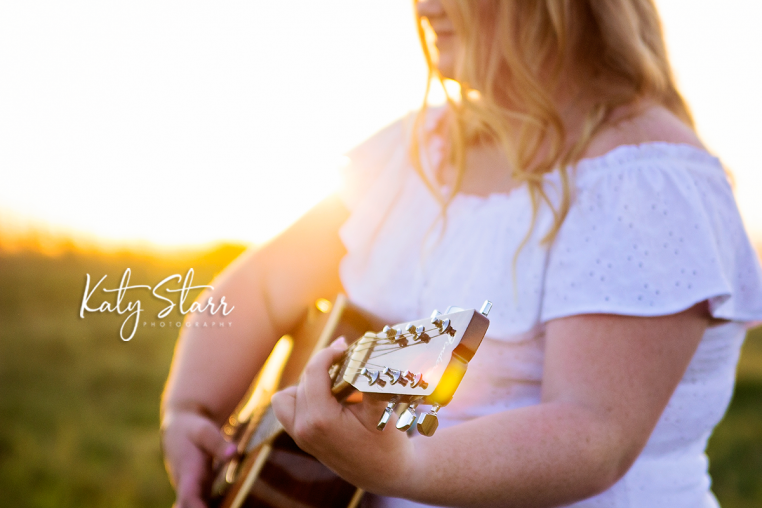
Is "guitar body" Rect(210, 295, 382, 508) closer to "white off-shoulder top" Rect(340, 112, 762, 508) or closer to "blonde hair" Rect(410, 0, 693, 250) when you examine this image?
"white off-shoulder top" Rect(340, 112, 762, 508)

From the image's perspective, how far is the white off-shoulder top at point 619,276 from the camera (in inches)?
41.0

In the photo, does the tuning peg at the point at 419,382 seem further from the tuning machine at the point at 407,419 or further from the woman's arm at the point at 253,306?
the woman's arm at the point at 253,306

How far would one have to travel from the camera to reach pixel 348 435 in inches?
33.3

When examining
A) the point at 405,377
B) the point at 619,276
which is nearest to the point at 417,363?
the point at 405,377

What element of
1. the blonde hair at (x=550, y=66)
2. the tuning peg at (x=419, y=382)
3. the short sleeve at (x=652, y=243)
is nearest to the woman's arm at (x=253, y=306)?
the blonde hair at (x=550, y=66)

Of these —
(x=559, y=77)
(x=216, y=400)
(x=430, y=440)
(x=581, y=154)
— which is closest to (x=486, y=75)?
(x=559, y=77)

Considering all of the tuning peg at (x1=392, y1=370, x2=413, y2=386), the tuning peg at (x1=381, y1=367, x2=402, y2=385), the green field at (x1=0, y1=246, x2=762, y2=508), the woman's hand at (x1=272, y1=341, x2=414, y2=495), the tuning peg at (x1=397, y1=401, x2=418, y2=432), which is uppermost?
the tuning peg at (x1=392, y1=370, x2=413, y2=386)

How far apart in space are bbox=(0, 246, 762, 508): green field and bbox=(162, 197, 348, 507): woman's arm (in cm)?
60

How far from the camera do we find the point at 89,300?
7.12 ft

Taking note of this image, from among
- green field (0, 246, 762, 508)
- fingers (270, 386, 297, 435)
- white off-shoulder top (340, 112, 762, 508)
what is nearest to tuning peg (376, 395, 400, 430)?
fingers (270, 386, 297, 435)

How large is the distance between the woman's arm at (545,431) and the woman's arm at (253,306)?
0.79 metres

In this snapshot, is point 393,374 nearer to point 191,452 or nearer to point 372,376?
point 372,376

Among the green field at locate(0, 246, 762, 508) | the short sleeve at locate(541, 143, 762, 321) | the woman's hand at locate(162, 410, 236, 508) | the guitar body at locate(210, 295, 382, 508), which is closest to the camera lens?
the short sleeve at locate(541, 143, 762, 321)

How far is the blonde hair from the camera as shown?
A: 127 cm
